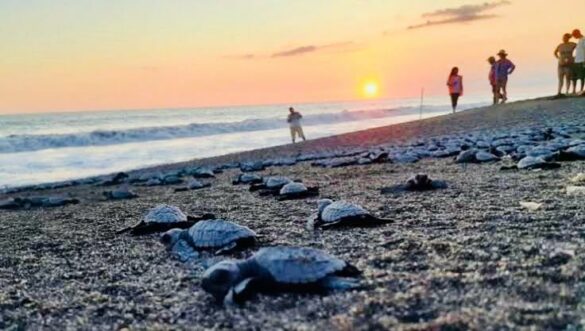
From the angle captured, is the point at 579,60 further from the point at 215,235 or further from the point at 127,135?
the point at 127,135

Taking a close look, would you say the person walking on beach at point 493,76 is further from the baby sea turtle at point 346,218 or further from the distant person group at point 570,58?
the baby sea turtle at point 346,218

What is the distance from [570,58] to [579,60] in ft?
0.87

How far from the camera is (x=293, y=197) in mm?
4996

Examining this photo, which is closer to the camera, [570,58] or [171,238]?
[171,238]

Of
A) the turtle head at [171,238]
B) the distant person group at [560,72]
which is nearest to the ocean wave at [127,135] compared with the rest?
the distant person group at [560,72]

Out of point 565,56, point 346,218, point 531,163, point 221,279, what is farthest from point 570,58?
point 221,279

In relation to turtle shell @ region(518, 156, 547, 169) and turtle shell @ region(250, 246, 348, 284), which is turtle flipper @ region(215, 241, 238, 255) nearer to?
turtle shell @ region(250, 246, 348, 284)

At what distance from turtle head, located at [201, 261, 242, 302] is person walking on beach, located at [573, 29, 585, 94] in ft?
50.1

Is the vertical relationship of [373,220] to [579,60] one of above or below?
below

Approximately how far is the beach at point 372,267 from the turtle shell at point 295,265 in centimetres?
7

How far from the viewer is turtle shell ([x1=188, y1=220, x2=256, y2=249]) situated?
2.92 metres

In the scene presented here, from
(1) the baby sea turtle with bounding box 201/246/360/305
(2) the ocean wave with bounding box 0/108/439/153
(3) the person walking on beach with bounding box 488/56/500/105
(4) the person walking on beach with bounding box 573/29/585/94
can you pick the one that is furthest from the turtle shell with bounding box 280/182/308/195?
(2) the ocean wave with bounding box 0/108/439/153

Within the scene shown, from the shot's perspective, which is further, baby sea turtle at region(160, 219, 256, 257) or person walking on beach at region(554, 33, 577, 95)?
person walking on beach at region(554, 33, 577, 95)

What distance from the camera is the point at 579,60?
50.6 feet
